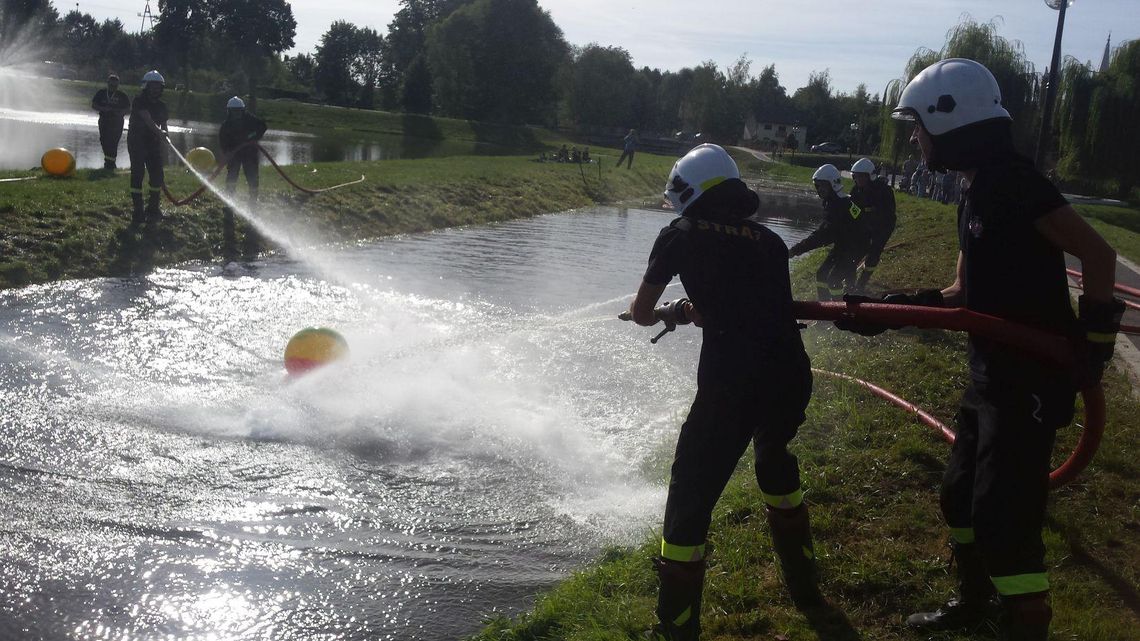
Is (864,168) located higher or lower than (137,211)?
higher

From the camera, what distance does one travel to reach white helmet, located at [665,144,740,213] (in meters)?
4.07

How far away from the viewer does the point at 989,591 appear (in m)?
4.12

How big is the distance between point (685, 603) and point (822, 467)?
248 cm

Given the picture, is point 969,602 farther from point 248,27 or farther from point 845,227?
point 248,27

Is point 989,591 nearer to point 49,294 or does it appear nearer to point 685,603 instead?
point 685,603

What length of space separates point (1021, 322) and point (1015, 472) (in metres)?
0.54

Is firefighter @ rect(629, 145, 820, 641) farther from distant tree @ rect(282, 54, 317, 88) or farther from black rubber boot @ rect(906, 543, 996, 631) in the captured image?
distant tree @ rect(282, 54, 317, 88)

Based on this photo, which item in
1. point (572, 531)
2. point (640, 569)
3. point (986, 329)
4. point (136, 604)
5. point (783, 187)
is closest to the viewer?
point (986, 329)

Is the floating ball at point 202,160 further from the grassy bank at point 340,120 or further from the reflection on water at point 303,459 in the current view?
the grassy bank at point 340,120

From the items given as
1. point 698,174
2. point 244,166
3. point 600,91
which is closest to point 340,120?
point 600,91

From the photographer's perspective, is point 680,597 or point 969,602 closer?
→ point 680,597

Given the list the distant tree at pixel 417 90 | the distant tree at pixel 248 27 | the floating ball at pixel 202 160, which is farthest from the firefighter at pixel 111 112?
the distant tree at pixel 248 27

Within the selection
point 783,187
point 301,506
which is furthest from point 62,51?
point 301,506

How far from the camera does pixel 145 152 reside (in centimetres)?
1485
